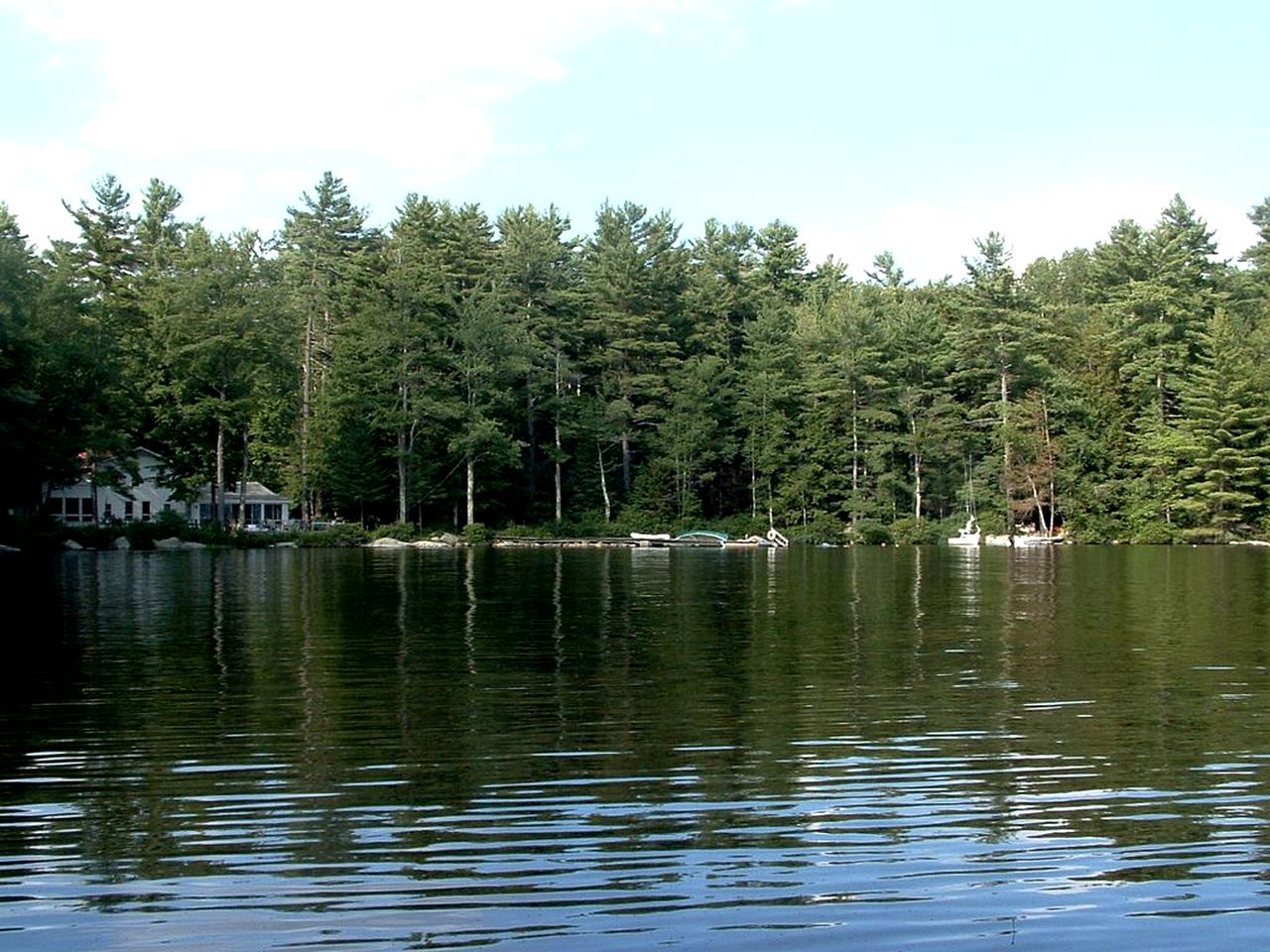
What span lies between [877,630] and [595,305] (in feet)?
192

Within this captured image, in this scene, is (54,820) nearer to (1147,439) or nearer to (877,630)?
(877,630)

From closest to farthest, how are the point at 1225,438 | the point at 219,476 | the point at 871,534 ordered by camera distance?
the point at 219,476 → the point at 1225,438 → the point at 871,534

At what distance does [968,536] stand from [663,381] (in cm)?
2078

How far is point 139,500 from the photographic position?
72.3m

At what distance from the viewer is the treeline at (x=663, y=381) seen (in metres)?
70.0

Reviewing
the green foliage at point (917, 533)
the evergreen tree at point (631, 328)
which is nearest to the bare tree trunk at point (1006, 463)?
the green foliage at point (917, 533)

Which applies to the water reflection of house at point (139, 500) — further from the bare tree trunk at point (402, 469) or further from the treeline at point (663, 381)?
the bare tree trunk at point (402, 469)

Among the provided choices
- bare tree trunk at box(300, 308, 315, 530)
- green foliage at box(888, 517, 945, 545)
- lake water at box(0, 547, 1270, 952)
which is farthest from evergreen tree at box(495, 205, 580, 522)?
lake water at box(0, 547, 1270, 952)

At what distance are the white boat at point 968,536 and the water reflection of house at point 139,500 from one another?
3958 cm

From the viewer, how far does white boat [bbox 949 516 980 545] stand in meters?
73.3

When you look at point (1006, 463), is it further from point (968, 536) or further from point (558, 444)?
point (558, 444)

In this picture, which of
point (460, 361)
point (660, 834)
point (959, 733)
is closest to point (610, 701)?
point (959, 733)

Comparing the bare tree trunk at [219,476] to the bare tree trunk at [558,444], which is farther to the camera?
the bare tree trunk at [558,444]

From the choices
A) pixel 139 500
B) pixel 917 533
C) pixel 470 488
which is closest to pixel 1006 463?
pixel 917 533
